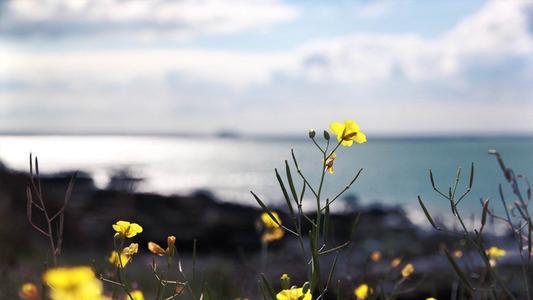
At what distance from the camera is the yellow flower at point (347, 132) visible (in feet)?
5.86

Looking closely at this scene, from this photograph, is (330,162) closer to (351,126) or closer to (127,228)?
(351,126)

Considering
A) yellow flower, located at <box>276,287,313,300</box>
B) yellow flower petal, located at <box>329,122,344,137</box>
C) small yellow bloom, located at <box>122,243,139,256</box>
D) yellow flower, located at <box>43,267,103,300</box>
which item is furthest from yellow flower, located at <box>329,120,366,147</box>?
yellow flower, located at <box>43,267,103,300</box>

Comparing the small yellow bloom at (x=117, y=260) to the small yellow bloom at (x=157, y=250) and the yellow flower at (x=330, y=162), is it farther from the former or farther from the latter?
the yellow flower at (x=330, y=162)

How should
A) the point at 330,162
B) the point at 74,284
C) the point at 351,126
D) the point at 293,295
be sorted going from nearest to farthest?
the point at 74,284, the point at 293,295, the point at 330,162, the point at 351,126

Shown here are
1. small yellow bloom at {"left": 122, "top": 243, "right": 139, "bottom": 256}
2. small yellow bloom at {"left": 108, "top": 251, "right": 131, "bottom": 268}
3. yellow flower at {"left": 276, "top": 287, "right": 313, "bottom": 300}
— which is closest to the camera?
yellow flower at {"left": 276, "top": 287, "right": 313, "bottom": 300}

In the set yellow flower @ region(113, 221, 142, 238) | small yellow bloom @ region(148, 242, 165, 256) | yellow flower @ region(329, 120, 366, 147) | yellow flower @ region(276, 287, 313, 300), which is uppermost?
yellow flower @ region(329, 120, 366, 147)

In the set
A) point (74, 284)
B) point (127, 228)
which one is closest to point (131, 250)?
point (127, 228)

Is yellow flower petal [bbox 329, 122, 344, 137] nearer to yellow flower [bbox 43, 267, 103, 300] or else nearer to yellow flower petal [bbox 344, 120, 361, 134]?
yellow flower petal [bbox 344, 120, 361, 134]

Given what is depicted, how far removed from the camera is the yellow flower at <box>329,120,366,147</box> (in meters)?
1.79

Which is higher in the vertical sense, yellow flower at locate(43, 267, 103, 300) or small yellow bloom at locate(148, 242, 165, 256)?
yellow flower at locate(43, 267, 103, 300)

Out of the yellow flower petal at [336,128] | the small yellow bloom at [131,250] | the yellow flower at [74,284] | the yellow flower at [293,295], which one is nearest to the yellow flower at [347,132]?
the yellow flower petal at [336,128]

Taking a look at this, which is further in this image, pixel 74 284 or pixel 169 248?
pixel 169 248

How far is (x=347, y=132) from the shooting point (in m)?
1.81

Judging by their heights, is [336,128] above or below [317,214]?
above
